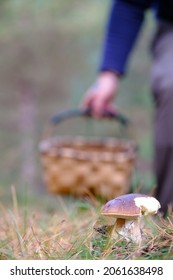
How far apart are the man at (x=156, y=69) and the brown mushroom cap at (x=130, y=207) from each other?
1319mm

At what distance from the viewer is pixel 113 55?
248 cm

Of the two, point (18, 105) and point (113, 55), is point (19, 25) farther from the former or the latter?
point (113, 55)

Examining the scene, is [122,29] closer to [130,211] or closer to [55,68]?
[130,211]

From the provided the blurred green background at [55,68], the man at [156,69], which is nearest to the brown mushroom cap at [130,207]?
the man at [156,69]

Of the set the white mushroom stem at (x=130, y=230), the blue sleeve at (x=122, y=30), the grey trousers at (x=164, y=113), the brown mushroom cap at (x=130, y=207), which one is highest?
the blue sleeve at (x=122, y=30)

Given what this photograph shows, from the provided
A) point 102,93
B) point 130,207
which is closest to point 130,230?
point 130,207

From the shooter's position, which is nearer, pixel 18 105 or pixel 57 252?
pixel 57 252

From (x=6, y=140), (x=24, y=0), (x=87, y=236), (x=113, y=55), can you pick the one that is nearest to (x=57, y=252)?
(x=87, y=236)

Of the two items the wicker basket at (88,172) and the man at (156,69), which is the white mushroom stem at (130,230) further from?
the wicker basket at (88,172)

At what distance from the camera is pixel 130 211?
807mm

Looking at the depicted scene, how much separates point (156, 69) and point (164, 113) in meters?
0.21

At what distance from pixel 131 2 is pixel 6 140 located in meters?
2.90

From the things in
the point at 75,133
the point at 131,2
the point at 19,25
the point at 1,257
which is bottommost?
the point at 1,257

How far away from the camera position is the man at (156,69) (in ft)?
7.34
